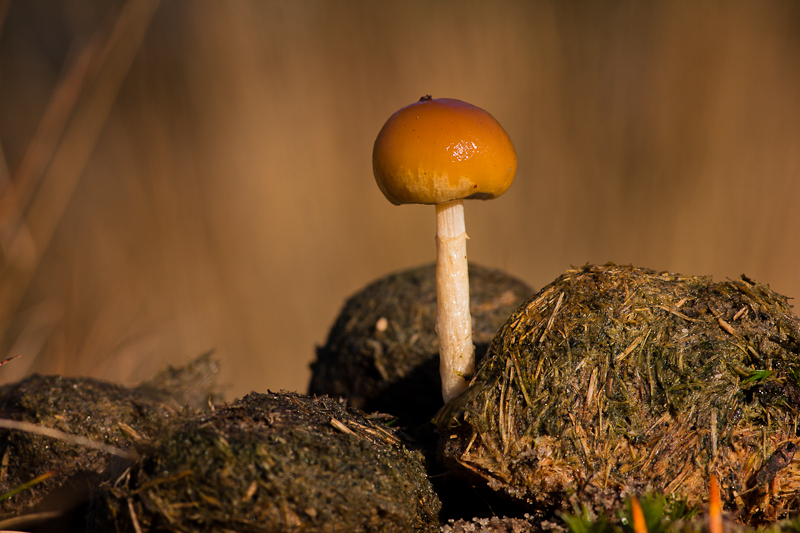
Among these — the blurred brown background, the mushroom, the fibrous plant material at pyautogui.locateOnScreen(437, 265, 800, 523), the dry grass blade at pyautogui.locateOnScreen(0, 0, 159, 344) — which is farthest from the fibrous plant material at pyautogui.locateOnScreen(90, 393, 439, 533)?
the blurred brown background

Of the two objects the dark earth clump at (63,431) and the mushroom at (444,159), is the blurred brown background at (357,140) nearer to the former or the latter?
the dark earth clump at (63,431)

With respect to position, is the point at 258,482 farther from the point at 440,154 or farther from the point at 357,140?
the point at 357,140

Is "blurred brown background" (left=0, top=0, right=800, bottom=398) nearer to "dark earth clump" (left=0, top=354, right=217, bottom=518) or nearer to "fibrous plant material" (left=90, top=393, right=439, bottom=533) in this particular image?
"dark earth clump" (left=0, top=354, right=217, bottom=518)

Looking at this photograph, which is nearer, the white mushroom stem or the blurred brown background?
the white mushroom stem

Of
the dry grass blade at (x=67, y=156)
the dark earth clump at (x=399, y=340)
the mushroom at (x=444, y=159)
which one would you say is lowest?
the dark earth clump at (x=399, y=340)

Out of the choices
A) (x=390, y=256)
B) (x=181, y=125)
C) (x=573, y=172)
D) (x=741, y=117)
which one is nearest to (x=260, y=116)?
(x=181, y=125)

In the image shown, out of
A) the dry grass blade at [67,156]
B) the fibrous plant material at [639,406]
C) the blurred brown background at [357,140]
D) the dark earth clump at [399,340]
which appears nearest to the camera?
the fibrous plant material at [639,406]

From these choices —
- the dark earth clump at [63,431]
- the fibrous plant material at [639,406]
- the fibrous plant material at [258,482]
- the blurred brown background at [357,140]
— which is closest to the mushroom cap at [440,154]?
the fibrous plant material at [639,406]
